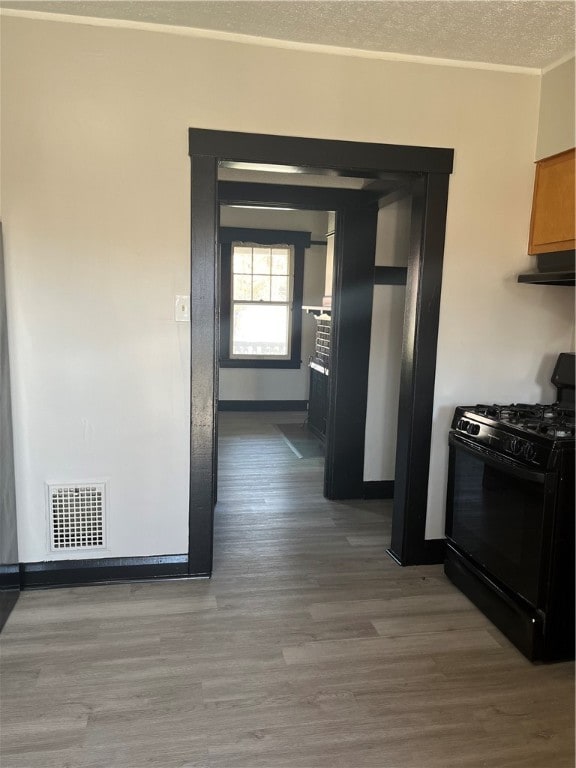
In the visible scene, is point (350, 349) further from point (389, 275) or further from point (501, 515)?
point (501, 515)

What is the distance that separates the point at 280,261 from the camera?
23.6 ft

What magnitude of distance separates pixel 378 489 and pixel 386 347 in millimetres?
1057

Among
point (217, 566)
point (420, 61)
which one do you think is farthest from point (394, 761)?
point (420, 61)

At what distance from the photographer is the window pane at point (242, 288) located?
23.3 ft

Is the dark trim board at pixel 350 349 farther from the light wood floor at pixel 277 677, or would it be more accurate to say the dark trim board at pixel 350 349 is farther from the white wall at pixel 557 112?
the white wall at pixel 557 112

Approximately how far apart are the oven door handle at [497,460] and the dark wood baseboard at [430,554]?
61cm

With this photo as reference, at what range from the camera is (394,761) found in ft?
5.82

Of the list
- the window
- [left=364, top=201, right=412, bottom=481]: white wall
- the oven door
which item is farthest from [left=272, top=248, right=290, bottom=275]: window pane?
the oven door

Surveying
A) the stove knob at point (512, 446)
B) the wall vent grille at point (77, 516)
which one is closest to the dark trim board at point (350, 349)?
the stove knob at point (512, 446)

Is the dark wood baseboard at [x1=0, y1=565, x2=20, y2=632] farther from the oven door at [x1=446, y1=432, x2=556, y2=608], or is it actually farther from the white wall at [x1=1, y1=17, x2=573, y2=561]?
the oven door at [x1=446, y1=432, x2=556, y2=608]

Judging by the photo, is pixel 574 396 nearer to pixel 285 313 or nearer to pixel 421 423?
pixel 421 423

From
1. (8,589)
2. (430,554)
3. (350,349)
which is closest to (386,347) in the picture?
(350,349)

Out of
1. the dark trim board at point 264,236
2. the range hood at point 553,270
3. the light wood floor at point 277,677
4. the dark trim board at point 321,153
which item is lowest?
the light wood floor at point 277,677

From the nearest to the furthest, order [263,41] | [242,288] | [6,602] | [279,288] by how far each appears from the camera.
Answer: [6,602]
[263,41]
[242,288]
[279,288]
